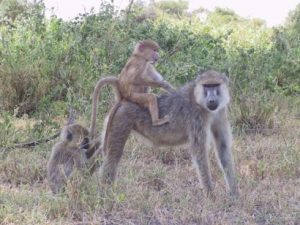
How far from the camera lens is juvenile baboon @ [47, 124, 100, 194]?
4.95 meters

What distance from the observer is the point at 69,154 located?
5102mm

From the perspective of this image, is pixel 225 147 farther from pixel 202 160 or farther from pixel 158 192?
pixel 158 192

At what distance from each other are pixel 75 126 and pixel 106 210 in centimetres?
113

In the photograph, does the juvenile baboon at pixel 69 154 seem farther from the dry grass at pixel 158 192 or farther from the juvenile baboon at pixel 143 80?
the juvenile baboon at pixel 143 80

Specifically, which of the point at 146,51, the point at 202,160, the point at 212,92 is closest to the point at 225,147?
the point at 202,160

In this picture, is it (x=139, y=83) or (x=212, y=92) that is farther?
(x=139, y=83)

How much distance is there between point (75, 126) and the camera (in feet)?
17.1

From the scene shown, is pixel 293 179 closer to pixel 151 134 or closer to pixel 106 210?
pixel 151 134

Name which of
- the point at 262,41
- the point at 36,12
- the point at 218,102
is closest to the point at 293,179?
the point at 218,102

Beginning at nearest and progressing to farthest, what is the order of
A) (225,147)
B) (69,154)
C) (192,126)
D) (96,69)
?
1. (192,126)
2. (69,154)
3. (225,147)
4. (96,69)

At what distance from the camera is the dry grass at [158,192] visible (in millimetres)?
4242

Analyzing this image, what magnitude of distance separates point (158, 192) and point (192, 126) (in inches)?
23.3

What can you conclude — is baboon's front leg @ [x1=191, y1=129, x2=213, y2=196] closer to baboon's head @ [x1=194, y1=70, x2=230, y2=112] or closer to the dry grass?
the dry grass

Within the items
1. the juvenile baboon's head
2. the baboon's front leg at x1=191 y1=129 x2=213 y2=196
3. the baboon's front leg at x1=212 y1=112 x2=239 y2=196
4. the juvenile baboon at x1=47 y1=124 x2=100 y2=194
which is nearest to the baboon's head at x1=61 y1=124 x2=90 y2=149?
the juvenile baboon at x1=47 y1=124 x2=100 y2=194
